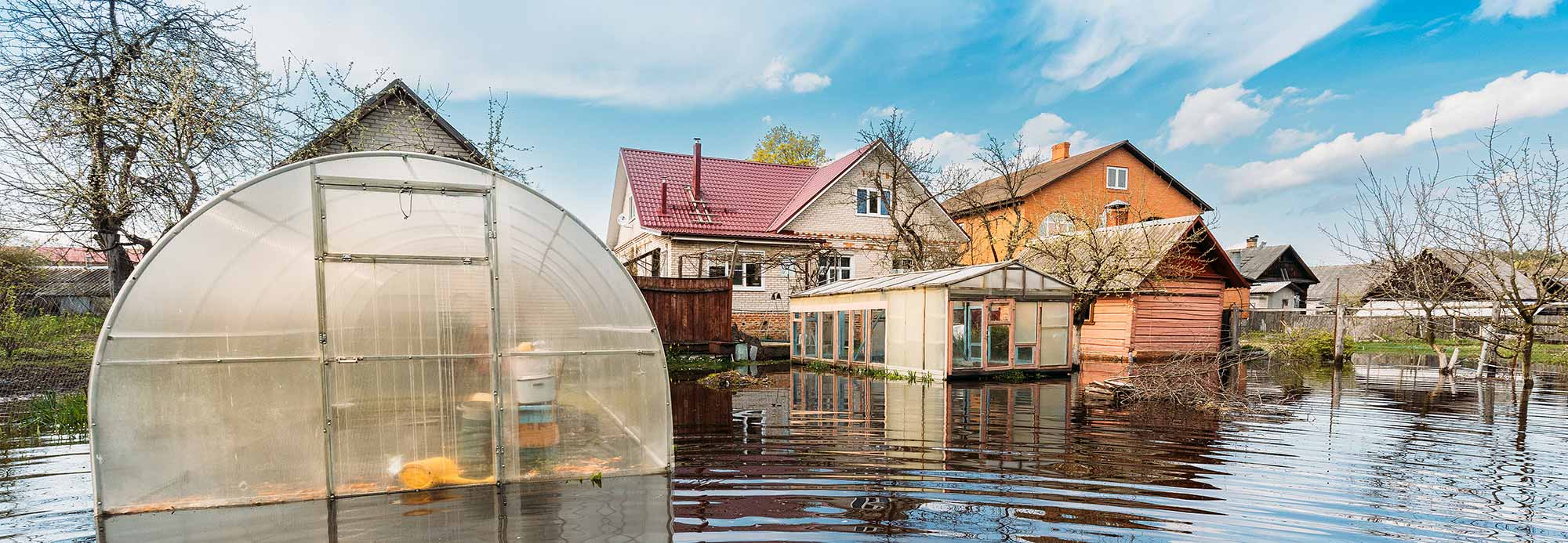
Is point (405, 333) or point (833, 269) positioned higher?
point (405, 333)

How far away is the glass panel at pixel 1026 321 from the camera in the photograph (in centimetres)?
1594

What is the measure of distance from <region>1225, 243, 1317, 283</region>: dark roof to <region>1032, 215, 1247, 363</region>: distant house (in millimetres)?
20240

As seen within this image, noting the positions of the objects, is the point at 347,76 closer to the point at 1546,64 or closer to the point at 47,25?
the point at 47,25

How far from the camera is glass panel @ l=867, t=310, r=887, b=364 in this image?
17.0 metres

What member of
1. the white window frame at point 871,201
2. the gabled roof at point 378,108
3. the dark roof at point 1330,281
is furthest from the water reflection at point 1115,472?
the dark roof at point 1330,281

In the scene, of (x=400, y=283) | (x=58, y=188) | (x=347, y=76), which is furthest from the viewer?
(x=347, y=76)

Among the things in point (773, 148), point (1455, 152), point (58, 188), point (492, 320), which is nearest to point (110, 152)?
point (58, 188)

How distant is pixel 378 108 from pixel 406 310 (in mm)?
13862

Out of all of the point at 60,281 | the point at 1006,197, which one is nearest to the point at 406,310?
the point at 60,281

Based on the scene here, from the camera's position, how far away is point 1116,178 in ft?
105

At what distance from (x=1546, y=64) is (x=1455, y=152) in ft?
9.46

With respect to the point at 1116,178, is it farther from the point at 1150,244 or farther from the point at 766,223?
the point at 766,223

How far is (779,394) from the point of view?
504 inches

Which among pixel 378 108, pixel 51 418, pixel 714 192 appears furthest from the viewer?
pixel 714 192
